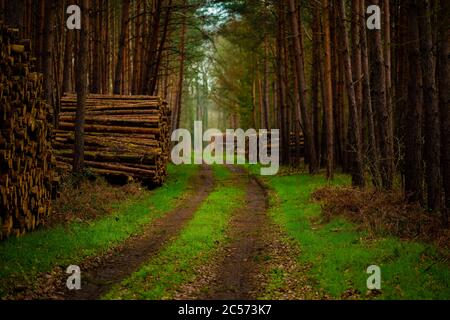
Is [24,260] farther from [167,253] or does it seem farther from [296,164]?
[296,164]

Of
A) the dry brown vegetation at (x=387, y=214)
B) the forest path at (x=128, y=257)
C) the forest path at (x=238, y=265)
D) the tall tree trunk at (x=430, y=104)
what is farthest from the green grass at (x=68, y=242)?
the tall tree trunk at (x=430, y=104)

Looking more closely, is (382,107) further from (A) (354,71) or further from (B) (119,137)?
(B) (119,137)

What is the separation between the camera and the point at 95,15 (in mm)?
23641

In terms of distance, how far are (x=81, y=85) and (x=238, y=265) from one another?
9.29 meters

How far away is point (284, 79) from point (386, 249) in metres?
16.3

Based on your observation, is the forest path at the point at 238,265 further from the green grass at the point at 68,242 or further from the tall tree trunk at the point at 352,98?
the tall tree trunk at the point at 352,98

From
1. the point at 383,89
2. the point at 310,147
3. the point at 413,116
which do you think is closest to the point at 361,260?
the point at 413,116

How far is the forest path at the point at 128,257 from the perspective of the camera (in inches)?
284

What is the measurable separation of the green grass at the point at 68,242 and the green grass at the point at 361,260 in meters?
3.75

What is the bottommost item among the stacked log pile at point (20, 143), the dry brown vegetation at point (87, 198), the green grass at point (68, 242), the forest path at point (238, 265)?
the forest path at point (238, 265)

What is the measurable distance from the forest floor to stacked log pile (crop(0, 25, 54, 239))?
550mm

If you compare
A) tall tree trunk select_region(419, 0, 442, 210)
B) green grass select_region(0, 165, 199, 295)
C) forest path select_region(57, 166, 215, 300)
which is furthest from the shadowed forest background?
forest path select_region(57, 166, 215, 300)

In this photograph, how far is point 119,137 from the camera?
19000 mm
